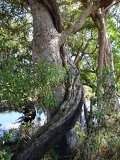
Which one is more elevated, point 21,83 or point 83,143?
point 21,83

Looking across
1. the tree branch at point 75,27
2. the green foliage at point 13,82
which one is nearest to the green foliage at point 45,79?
the green foliage at point 13,82

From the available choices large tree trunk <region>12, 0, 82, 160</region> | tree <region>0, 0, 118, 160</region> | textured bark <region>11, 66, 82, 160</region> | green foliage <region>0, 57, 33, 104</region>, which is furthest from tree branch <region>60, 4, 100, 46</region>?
green foliage <region>0, 57, 33, 104</region>

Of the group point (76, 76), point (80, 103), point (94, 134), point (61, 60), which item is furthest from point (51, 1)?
point (94, 134)

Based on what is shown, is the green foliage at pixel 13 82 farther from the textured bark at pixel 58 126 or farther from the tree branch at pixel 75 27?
the tree branch at pixel 75 27

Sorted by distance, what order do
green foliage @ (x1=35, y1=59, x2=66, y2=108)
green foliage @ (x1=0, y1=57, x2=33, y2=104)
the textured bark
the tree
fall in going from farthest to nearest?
the tree < the textured bark < green foliage @ (x1=35, y1=59, x2=66, y2=108) < green foliage @ (x1=0, y1=57, x2=33, y2=104)

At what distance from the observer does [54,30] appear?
7906 mm

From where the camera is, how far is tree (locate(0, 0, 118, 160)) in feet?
18.3

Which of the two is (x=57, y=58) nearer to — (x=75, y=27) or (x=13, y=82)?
(x=75, y=27)

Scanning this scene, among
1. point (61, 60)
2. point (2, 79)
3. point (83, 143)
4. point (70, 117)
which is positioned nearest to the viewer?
point (2, 79)

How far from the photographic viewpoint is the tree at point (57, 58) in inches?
220

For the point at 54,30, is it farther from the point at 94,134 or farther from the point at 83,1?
the point at 94,134

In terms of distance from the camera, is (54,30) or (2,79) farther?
(54,30)

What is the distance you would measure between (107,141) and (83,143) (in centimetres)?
47

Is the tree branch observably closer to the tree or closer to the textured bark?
the tree
